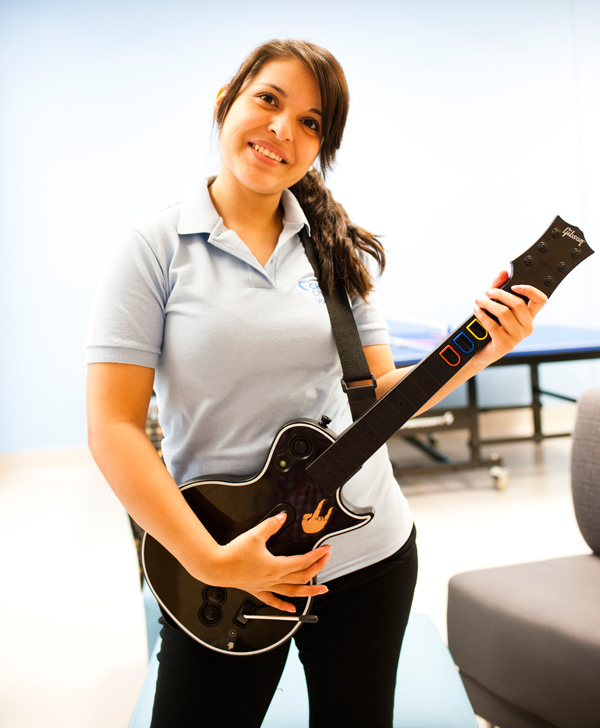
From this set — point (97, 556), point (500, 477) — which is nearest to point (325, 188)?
point (97, 556)

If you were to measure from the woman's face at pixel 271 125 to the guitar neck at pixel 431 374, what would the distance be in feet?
1.25

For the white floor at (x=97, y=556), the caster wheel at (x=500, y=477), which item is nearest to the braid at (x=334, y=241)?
the white floor at (x=97, y=556)

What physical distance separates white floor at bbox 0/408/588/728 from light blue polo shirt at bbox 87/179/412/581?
4.33ft

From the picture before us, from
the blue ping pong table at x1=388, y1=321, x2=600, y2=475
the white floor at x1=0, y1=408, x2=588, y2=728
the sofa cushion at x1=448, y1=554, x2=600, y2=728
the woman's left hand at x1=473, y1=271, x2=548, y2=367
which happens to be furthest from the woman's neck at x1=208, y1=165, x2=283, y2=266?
the blue ping pong table at x1=388, y1=321, x2=600, y2=475

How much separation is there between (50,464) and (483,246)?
3.59 meters

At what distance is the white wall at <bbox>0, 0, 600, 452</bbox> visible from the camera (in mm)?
4293

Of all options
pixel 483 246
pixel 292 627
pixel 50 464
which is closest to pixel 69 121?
pixel 50 464

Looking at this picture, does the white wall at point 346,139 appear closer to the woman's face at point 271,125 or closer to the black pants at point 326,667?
the woman's face at point 271,125

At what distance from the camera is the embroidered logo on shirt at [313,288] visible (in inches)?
40.7

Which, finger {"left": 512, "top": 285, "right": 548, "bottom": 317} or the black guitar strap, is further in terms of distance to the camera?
the black guitar strap

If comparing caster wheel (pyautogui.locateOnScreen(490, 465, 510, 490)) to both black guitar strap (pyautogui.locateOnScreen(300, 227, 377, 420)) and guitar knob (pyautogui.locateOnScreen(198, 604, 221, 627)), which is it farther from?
guitar knob (pyautogui.locateOnScreen(198, 604, 221, 627))

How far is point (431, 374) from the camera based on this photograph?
981 millimetres

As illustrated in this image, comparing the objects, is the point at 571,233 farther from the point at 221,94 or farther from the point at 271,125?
the point at 221,94

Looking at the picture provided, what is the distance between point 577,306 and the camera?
4840 mm
